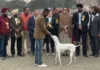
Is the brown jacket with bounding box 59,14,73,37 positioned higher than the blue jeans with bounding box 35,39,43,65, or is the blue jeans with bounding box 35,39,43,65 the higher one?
the brown jacket with bounding box 59,14,73,37

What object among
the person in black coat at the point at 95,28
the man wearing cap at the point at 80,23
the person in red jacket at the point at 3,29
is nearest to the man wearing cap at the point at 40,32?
the person in red jacket at the point at 3,29

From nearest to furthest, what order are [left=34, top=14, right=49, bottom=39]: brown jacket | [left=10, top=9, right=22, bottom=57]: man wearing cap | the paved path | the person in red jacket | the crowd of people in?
1. [left=34, top=14, right=49, bottom=39]: brown jacket
2. the paved path
3. the person in red jacket
4. the crowd of people
5. [left=10, top=9, right=22, bottom=57]: man wearing cap

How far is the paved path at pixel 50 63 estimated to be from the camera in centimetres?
1087

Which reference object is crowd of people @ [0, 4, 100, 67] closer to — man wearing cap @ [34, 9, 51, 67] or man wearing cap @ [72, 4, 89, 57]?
man wearing cap @ [72, 4, 89, 57]

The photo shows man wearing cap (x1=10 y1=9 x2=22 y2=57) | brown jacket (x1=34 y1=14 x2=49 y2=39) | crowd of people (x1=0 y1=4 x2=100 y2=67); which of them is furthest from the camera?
man wearing cap (x1=10 y1=9 x2=22 y2=57)

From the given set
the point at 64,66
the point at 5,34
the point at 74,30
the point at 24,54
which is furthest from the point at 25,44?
the point at 64,66

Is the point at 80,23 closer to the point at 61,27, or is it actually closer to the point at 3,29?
the point at 61,27

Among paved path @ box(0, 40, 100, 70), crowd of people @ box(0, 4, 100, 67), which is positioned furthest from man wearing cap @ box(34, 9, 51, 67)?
crowd of people @ box(0, 4, 100, 67)

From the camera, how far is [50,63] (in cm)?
1169

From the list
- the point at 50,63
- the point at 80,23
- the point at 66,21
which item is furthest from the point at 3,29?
the point at 80,23

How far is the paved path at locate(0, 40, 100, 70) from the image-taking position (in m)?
10.9

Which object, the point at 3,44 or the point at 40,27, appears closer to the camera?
the point at 40,27

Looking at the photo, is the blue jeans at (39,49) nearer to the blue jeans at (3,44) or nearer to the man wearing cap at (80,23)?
the blue jeans at (3,44)

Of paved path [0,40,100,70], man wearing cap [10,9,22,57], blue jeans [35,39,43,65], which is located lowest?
paved path [0,40,100,70]
